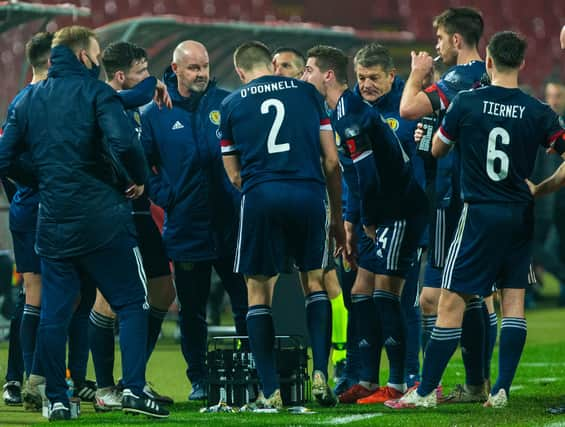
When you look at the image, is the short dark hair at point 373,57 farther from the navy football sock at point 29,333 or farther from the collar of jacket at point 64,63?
the navy football sock at point 29,333

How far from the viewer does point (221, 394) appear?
696 centimetres

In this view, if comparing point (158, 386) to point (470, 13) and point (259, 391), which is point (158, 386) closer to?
point (259, 391)

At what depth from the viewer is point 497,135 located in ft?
20.7

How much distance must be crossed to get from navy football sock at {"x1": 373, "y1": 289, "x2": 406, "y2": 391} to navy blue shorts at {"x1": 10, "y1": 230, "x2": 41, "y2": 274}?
207 cm

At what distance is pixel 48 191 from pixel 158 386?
103 inches

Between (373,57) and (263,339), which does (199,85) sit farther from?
(263,339)

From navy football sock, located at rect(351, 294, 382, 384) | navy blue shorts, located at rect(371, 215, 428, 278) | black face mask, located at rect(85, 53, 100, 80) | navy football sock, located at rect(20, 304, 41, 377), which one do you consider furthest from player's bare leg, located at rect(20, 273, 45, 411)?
navy blue shorts, located at rect(371, 215, 428, 278)

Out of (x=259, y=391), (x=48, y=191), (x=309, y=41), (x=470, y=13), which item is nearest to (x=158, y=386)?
(x=259, y=391)

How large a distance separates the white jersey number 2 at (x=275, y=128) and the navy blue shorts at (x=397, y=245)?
3.43 ft

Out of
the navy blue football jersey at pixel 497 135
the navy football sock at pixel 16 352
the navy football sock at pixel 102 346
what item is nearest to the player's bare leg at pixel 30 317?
the navy football sock at pixel 16 352

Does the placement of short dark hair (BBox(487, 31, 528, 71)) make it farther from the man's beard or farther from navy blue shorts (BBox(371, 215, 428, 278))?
the man's beard

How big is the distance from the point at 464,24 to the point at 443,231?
46.1 inches

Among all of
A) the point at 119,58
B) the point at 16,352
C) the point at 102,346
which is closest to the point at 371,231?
the point at 102,346

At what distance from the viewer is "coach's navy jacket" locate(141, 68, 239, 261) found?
25.5 ft
